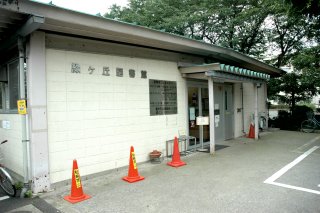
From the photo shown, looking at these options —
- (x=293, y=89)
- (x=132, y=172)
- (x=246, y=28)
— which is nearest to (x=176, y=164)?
(x=132, y=172)

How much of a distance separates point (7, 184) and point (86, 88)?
7.56ft

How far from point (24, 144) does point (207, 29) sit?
13.8m

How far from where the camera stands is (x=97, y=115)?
5.34 metres

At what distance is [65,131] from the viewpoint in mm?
4816

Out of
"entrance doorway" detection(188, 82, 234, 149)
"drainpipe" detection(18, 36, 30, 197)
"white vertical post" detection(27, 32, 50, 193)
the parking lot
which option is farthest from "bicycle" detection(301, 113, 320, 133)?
"drainpipe" detection(18, 36, 30, 197)

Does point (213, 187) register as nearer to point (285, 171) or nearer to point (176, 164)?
point (176, 164)

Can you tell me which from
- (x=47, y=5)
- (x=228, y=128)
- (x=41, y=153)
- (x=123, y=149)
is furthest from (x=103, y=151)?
(x=228, y=128)

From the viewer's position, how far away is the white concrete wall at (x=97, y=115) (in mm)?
4719

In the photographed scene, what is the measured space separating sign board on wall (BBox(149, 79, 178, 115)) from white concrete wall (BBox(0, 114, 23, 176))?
3.13 metres

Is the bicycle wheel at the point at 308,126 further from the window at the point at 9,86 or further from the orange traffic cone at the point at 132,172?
the window at the point at 9,86

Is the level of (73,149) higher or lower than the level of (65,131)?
lower

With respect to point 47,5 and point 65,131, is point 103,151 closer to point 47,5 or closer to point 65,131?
point 65,131

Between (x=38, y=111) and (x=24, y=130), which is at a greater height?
(x=38, y=111)

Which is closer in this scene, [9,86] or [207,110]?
[9,86]
